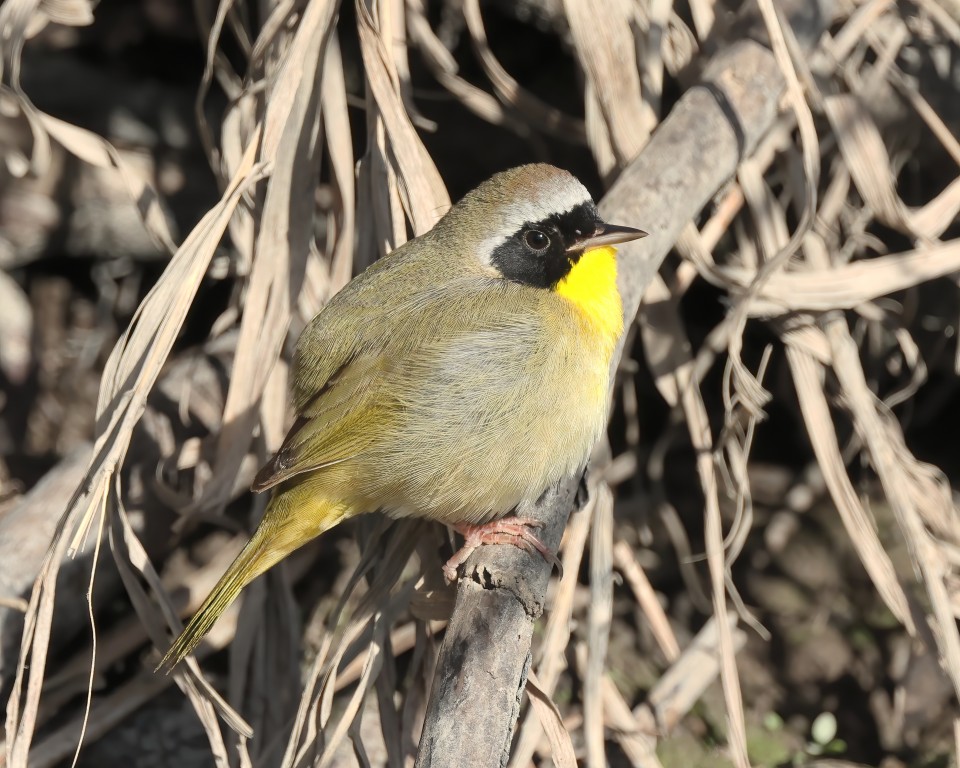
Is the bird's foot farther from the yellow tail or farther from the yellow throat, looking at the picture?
the yellow throat

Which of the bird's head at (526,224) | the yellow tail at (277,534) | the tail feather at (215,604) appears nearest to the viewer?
the tail feather at (215,604)

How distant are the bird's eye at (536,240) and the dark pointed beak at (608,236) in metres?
0.13

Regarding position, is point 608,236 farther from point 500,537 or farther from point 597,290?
point 500,537

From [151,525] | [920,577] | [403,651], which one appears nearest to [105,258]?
[151,525]

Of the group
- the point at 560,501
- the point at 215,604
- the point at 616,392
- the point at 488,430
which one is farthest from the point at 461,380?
the point at 616,392

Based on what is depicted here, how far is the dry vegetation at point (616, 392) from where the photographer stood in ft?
9.87

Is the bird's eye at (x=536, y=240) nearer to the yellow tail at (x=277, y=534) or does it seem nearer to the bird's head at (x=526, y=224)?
the bird's head at (x=526, y=224)

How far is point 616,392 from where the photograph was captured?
4.57 m

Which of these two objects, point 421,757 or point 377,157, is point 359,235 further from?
point 421,757

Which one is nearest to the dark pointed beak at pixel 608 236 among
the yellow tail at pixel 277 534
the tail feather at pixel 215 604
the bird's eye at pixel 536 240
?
the bird's eye at pixel 536 240

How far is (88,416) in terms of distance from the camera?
4.27 m

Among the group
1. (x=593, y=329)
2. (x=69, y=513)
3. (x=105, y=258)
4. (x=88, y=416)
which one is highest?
(x=69, y=513)

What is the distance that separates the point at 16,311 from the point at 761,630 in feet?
9.97

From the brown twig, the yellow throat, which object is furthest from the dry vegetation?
the yellow throat
